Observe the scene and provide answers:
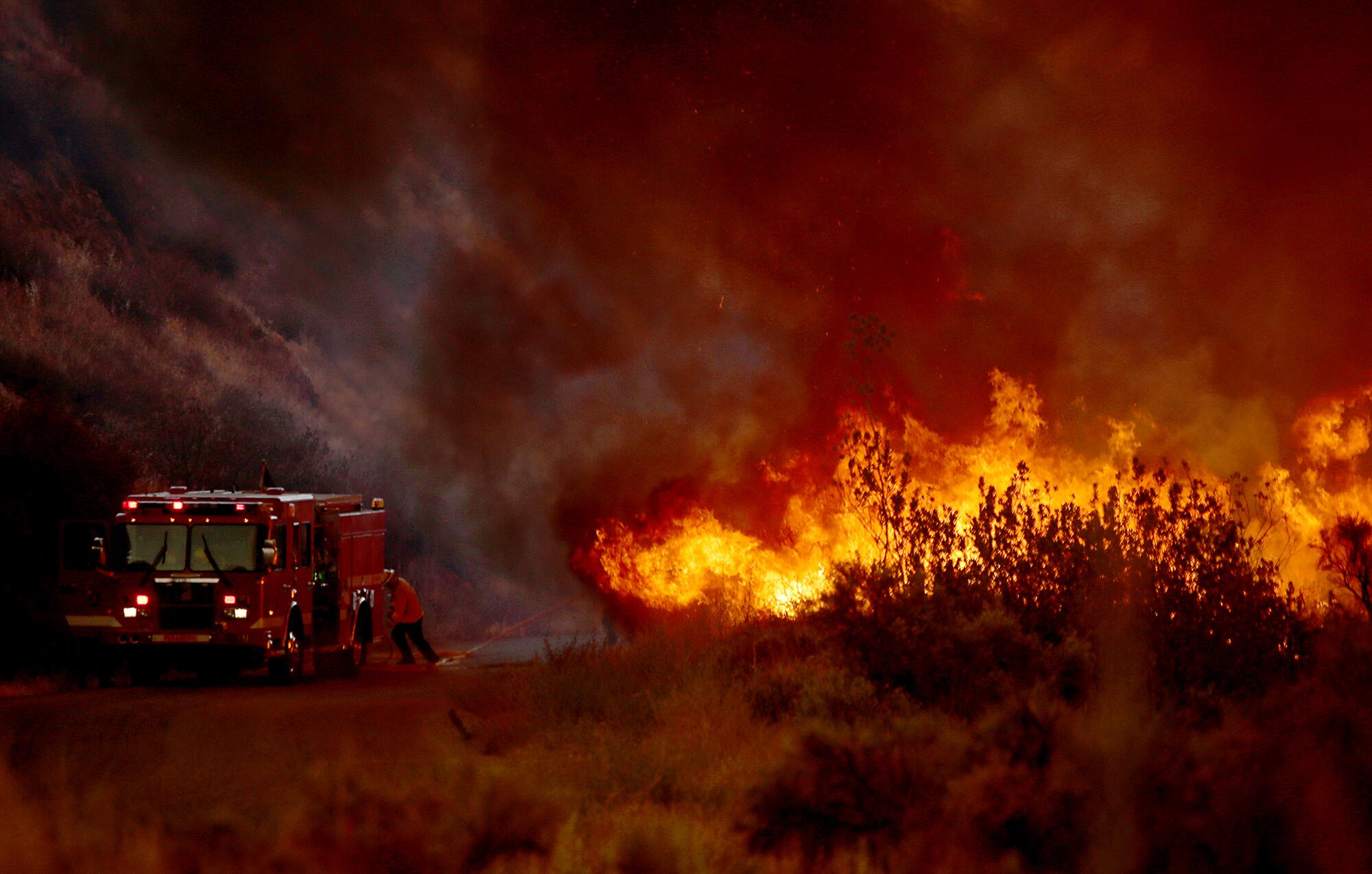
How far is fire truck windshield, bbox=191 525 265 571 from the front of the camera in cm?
2180

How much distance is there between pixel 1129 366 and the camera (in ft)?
98.9

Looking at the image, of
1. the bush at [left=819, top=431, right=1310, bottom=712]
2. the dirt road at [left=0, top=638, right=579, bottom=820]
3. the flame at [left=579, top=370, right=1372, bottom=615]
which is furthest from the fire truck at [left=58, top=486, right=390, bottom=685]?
the bush at [left=819, top=431, right=1310, bottom=712]

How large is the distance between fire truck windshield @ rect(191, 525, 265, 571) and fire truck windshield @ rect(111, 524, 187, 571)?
0.19 m

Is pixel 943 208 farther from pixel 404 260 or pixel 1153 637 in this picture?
pixel 404 260

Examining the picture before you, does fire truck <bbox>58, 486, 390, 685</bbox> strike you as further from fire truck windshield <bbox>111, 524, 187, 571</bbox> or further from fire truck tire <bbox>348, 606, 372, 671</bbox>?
fire truck tire <bbox>348, 606, 372, 671</bbox>

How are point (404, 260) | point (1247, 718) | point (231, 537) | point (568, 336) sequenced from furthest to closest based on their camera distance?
point (404, 260) → point (568, 336) → point (231, 537) → point (1247, 718)

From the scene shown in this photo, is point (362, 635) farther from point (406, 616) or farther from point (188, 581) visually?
point (188, 581)

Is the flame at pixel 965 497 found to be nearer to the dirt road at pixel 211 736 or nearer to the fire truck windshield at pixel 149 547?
the dirt road at pixel 211 736

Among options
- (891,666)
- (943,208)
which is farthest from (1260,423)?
(891,666)

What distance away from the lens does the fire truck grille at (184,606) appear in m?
21.6

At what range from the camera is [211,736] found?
47.9 ft

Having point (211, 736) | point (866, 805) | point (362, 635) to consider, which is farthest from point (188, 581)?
point (866, 805)

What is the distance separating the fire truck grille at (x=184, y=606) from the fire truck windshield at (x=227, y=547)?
13.2 inches

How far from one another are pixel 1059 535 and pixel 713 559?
39.9ft
